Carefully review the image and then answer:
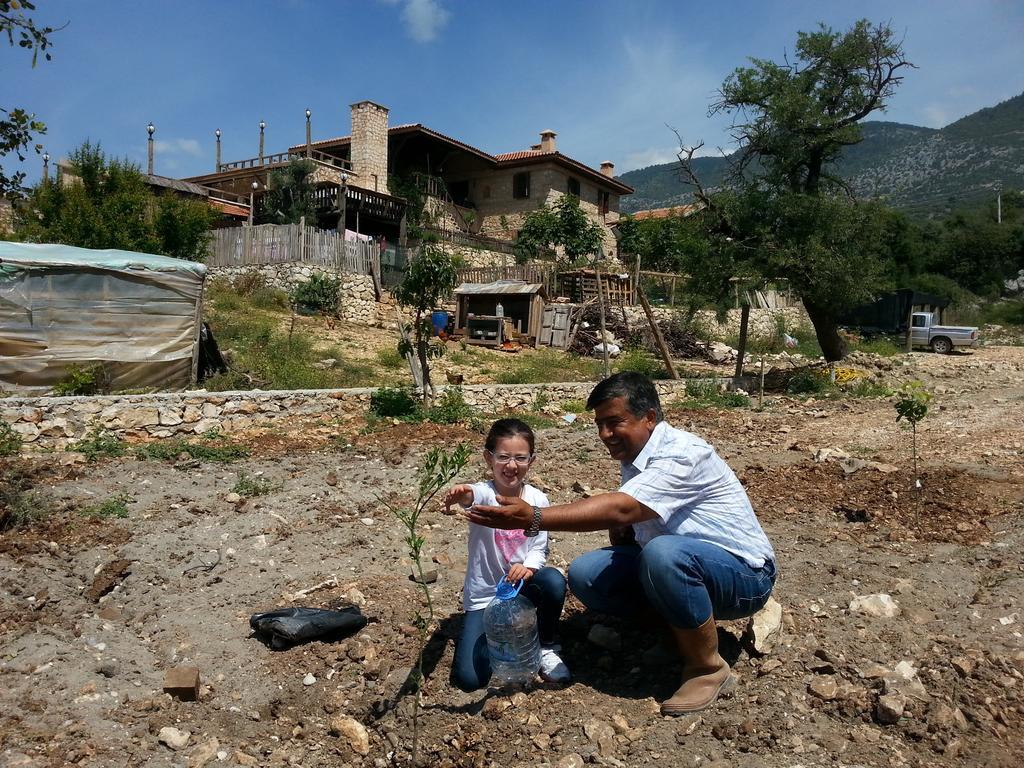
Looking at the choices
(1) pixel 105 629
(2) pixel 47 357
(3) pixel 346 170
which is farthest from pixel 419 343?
(3) pixel 346 170

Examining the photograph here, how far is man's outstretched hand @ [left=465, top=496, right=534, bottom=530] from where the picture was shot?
89.8 inches

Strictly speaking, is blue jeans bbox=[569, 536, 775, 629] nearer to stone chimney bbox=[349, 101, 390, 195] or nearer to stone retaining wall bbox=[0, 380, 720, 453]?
stone retaining wall bbox=[0, 380, 720, 453]

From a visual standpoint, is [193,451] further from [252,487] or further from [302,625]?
[302,625]

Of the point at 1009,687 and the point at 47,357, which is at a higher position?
the point at 47,357

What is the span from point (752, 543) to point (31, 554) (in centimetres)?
407

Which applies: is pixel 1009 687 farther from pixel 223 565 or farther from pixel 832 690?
pixel 223 565

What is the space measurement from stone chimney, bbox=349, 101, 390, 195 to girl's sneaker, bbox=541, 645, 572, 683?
1023 inches

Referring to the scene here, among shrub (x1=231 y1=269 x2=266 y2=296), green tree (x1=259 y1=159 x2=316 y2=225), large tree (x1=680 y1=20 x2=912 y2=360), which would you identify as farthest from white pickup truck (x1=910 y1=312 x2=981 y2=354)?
green tree (x1=259 y1=159 x2=316 y2=225)

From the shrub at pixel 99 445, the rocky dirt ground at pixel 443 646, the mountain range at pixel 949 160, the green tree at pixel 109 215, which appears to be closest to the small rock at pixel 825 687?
the rocky dirt ground at pixel 443 646

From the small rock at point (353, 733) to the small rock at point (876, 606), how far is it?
2.16 meters

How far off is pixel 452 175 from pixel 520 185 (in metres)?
3.33

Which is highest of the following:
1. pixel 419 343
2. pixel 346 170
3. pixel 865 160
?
pixel 865 160

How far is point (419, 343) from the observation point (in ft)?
30.0

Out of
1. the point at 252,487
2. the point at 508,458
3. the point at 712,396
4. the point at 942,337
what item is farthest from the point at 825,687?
the point at 942,337
